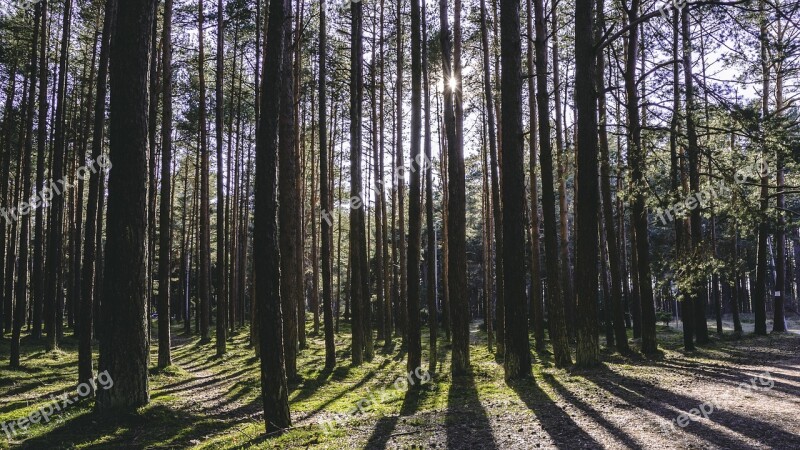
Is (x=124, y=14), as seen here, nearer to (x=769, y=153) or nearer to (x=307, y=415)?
(x=307, y=415)

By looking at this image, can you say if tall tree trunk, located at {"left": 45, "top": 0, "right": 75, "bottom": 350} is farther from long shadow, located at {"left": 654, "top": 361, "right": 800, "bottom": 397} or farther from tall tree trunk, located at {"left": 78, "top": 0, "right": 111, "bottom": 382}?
long shadow, located at {"left": 654, "top": 361, "right": 800, "bottom": 397}

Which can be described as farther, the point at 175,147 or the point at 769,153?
the point at 175,147

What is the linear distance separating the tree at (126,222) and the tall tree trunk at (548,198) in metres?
8.67

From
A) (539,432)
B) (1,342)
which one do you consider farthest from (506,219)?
(1,342)

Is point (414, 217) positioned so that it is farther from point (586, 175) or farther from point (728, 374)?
point (728, 374)

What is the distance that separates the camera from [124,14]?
804 centimetres

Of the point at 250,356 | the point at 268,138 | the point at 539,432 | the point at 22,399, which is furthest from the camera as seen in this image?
the point at 250,356

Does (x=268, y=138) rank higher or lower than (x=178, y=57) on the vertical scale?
lower

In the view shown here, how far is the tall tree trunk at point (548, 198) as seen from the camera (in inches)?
473

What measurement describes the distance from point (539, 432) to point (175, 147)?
101 ft
